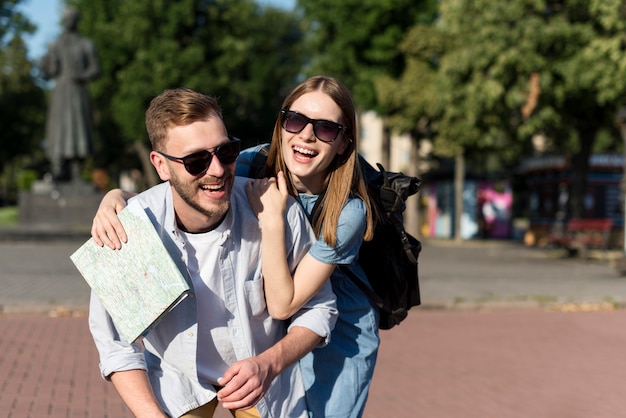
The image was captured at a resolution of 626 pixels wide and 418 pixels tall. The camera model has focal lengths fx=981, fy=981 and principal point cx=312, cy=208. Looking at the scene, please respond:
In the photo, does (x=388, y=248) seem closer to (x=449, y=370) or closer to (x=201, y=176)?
(x=201, y=176)

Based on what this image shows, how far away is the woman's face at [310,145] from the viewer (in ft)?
9.54

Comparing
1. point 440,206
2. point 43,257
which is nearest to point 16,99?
point 440,206

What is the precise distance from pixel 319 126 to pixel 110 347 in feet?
2.91

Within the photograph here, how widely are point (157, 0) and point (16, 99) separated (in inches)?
559

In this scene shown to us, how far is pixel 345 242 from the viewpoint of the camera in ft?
9.14

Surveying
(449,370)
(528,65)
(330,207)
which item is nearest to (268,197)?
(330,207)

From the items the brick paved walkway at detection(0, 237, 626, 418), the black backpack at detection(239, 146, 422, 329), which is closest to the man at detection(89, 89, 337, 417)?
the black backpack at detection(239, 146, 422, 329)

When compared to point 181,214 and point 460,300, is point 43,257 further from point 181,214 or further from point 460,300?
point 181,214

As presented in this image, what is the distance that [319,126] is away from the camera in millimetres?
2902

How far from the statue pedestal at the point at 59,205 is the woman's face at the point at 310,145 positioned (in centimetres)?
2131

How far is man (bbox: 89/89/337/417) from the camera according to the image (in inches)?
100

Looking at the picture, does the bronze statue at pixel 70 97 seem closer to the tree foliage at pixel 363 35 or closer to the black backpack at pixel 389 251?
the tree foliage at pixel 363 35

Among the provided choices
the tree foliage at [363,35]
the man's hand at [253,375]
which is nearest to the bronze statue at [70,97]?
the tree foliage at [363,35]

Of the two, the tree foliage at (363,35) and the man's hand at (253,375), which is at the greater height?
the tree foliage at (363,35)
